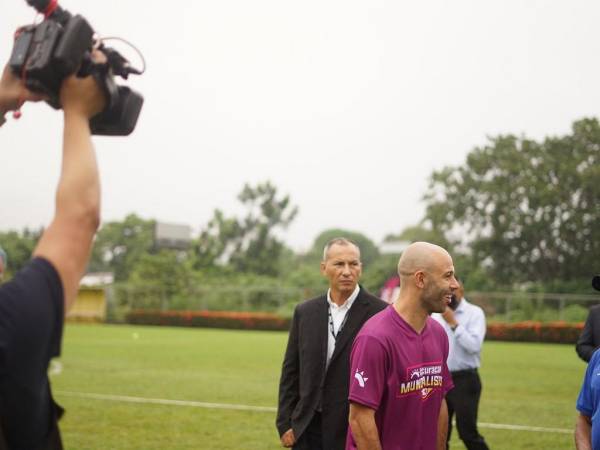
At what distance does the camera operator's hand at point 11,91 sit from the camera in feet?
7.42

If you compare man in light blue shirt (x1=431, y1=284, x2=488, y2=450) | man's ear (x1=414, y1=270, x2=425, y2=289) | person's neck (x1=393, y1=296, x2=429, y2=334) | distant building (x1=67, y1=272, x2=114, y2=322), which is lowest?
distant building (x1=67, y1=272, x2=114, y2=322)

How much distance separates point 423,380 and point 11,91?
3.11 meters

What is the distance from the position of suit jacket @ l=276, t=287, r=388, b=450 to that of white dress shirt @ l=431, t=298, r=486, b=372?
2649 millimetres

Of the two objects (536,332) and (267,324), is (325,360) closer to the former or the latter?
(536,332)

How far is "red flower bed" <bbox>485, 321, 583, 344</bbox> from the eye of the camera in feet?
121

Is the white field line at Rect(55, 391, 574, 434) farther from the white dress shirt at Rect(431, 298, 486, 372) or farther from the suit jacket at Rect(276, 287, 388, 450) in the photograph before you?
the suit jacket at Rect(276, 287, 388, 450)

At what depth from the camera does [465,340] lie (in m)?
9.05

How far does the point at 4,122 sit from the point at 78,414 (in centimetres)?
1151

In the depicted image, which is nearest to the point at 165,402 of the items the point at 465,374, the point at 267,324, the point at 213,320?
the point at 465,374

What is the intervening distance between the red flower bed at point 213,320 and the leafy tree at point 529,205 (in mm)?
19438

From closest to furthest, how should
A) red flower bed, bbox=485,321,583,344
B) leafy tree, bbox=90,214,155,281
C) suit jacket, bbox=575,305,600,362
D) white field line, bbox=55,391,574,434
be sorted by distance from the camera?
suit jacket, bbox=575,305,600,362 < white field line, bbox=55,391,574,434 < red flower bed, bbox=485,321,583,344 < leafy tree, bbox=90,214,155,281

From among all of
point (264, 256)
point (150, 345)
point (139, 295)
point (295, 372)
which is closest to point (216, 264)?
point (264, 256)

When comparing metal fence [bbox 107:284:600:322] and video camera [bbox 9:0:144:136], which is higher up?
video camera [bbox 9:0:144:136]

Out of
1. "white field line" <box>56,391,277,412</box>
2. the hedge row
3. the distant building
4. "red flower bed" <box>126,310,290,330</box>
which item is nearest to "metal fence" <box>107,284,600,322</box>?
the distant building
